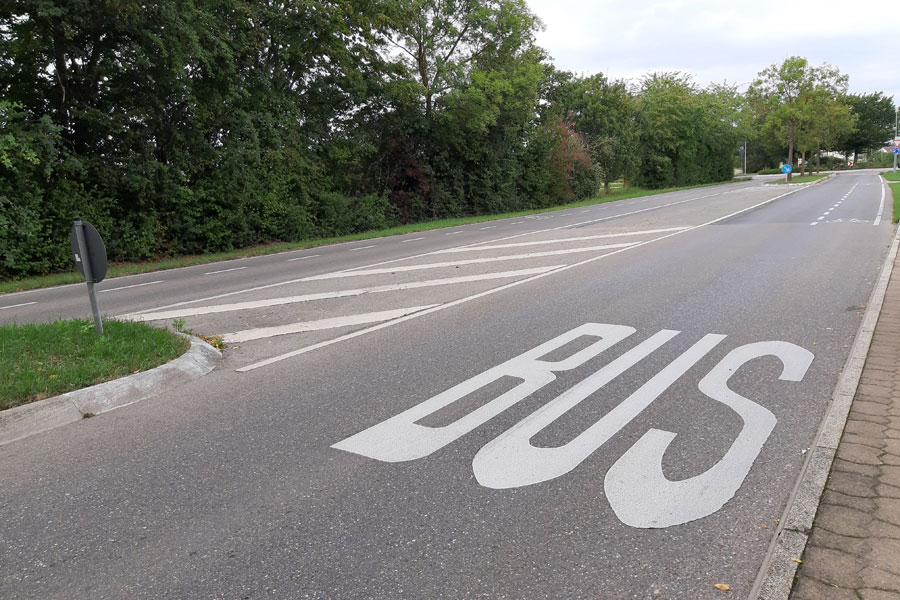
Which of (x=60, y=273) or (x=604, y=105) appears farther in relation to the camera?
(x=604, y=105)

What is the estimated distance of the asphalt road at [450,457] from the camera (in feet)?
8.91

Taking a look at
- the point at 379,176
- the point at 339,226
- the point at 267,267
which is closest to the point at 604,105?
the point at 379,176

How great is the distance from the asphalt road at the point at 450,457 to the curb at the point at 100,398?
0.16m

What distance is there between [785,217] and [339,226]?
51.8 feet

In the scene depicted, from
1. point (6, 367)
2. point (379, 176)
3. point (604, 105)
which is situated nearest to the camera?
point (6, 367)

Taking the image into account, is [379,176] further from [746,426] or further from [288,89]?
[746,426]

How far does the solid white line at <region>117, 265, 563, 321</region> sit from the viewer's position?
857cm

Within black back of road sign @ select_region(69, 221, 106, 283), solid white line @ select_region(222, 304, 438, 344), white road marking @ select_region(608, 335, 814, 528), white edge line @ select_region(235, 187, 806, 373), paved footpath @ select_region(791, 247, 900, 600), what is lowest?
paved footpath @ select_region(791, 247, 900, 600)

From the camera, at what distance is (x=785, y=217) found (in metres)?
20.4

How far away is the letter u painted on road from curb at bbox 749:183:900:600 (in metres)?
0.29

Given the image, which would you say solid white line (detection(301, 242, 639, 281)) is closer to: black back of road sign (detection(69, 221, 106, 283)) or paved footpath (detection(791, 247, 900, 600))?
black back of road sign (detection(69, 221, 106, 283))

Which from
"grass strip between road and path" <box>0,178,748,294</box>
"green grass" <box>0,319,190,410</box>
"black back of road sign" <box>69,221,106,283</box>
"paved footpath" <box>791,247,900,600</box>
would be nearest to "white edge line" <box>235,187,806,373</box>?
"green grass" <box>0,319,190,410</box>

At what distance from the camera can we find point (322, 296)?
9367mm

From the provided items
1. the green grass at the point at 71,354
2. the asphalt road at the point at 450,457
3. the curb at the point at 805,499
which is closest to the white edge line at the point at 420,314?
the asphalt road at the point at 450,457
